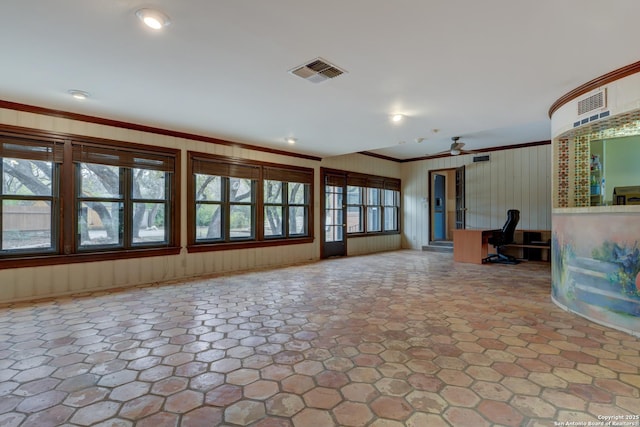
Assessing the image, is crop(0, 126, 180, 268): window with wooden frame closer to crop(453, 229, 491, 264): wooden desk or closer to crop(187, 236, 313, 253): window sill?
crop(187, 236, 313, 253): window sill

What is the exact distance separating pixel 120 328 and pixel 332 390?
228cm

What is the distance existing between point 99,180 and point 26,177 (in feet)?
2.59

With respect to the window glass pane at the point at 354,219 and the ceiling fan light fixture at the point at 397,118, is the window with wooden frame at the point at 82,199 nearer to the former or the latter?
the ceiling fan light fixture at the point at 397,118

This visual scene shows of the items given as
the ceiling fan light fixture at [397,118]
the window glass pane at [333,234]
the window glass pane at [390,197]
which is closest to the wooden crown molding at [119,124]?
the window glass pane at [333,234]

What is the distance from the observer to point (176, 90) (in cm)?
361

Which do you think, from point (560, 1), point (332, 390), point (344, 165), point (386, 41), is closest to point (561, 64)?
point (560, 1)

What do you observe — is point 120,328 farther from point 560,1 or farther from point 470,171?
point 470,171

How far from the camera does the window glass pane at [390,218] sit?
961cm

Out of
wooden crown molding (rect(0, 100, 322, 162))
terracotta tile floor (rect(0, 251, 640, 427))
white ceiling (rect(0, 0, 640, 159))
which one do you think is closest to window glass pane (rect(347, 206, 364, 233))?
wooden crown molding (rect(0, 100, 322, 162))

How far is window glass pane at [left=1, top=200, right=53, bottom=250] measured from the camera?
4.02 metres

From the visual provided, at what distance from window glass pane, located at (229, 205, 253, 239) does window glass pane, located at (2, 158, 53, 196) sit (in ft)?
9.00

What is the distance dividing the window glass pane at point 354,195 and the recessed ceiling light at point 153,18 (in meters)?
6.50

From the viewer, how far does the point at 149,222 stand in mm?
5199

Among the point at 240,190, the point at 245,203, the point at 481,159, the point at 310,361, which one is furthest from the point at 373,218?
the point at 310,361
